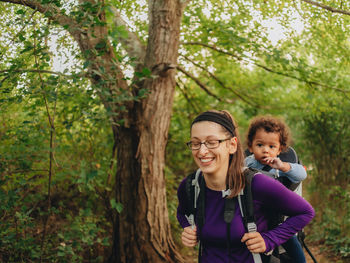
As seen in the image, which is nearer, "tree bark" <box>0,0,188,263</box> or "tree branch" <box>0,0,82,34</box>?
A: "tree branch" <box>0,0,82,34</box>

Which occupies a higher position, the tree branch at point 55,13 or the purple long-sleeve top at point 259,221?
the tree branch at point 55,13

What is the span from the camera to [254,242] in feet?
6.58

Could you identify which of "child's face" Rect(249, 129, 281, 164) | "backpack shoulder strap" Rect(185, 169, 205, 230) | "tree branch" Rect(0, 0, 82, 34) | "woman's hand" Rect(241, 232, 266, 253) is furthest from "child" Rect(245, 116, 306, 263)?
"tree branch" Rect(0, 0, 82, 34)

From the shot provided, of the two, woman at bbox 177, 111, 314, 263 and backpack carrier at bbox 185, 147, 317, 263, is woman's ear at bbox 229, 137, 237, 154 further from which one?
backpack carrier at bbox 185, 147, 317, 263

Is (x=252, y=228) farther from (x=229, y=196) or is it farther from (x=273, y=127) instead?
(x=273, y=127)

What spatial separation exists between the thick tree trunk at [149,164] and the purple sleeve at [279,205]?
9.14ft

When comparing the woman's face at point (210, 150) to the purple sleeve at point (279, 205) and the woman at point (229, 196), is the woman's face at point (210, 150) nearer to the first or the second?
the woman at point (229, 196)

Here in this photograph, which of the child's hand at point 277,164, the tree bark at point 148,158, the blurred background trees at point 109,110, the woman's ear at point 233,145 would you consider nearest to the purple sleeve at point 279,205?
the woman's ear at point 233,145

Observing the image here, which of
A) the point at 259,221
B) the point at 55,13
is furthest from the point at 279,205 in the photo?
the point at 55,13

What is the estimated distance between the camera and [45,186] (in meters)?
5.69

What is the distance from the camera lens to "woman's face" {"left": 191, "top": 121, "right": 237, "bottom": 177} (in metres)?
2.15

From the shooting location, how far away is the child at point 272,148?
8.98ft

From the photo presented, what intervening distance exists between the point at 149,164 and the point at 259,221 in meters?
2.77

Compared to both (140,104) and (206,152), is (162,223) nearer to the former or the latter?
(140,104)
